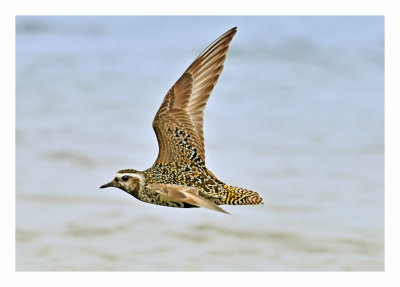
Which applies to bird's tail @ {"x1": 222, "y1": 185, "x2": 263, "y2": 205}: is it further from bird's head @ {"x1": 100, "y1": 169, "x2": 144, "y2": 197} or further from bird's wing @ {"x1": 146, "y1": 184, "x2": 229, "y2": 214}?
bird's head @ {"x1": 100, "y1": 169, "x2": 144, "y2": 197}

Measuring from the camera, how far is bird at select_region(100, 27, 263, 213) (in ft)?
12.8

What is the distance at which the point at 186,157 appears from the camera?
4.49 m

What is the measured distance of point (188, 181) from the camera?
408cm

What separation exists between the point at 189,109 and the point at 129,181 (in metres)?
1.11

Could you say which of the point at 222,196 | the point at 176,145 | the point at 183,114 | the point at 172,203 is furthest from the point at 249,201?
the point at 183,114

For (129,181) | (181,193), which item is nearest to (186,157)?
(129,181)

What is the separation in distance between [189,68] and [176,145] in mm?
703

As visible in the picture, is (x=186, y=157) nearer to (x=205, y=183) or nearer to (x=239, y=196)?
(x=205, y=183)

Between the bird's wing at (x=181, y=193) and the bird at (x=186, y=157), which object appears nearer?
the bird's wing at (x=181, y=193)

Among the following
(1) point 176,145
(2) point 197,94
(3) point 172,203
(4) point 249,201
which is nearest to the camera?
(3) point 172,203

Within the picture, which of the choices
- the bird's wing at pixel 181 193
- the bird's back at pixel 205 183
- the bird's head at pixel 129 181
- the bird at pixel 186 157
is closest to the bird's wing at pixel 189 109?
the bird at pixel 186 157

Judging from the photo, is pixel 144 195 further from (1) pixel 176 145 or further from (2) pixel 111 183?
(1) pixel 176 145

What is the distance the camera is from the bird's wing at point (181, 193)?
138 inches

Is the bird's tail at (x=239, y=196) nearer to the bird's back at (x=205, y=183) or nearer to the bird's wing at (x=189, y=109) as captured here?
the bird's back at (x=205, y=183)
